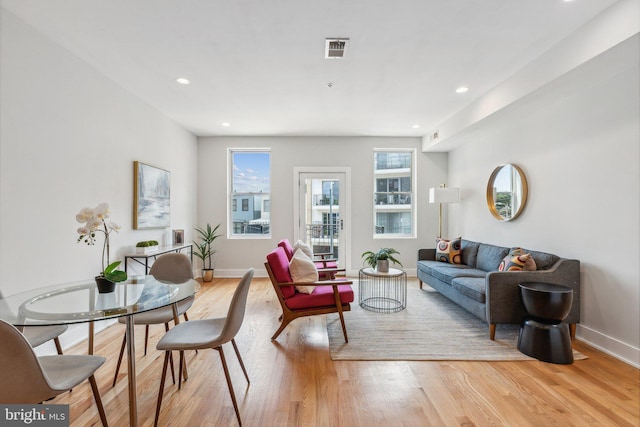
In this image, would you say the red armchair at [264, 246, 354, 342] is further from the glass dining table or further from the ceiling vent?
the ceiling vent

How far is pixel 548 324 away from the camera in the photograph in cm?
259

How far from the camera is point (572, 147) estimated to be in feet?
10.1

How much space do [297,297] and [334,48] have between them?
7.64ft

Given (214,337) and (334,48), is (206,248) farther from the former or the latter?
(334,48)

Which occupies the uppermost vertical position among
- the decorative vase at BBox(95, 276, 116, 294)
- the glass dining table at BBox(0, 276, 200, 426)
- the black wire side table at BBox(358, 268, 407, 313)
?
the decorative vase at BBox(95, 276, 116, 294)

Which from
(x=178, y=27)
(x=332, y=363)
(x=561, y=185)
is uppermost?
(x=178, y=27)

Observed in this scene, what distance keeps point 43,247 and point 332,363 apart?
104 inches

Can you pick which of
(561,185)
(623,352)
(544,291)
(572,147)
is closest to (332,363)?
(544,291)

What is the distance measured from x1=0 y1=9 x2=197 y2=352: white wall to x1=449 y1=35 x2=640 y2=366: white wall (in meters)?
4.42

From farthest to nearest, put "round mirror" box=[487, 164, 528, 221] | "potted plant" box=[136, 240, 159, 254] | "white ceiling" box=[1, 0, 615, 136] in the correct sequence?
"round mirror" box=[487, 164, 528, 221]
"potted plant" box=[136, 240, 159, 254]
"white ceiling" box=[1, 0, 615, 136]

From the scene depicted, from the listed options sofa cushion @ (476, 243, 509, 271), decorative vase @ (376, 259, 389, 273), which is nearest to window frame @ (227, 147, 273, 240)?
decorative vase @ (376, 259, 389, 273)

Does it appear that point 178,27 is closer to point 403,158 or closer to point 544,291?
point 544,291

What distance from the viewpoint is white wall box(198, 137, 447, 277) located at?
5.76 meters

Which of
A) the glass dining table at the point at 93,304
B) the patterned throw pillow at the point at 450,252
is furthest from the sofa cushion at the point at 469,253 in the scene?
the glass dining table at the point at 93,304
